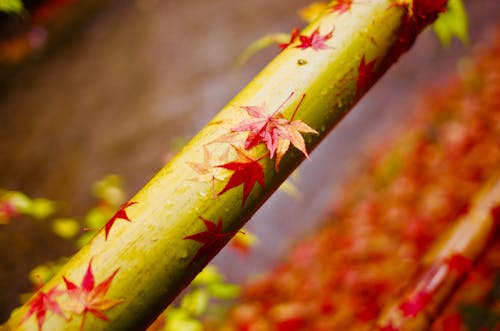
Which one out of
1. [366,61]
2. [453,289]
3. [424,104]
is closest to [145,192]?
[366,61]

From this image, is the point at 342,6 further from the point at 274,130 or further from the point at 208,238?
the point at 208,238

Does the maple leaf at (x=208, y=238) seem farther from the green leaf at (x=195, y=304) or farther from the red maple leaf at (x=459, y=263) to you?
the red maple leaf at (x=459, y=263)

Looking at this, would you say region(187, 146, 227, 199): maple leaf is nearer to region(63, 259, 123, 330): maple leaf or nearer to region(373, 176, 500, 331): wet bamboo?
region(63, 259, 123, 330): maple leaf

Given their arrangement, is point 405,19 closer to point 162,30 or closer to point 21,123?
point 21,123

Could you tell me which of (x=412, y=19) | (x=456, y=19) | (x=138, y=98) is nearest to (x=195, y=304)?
(x=412, y=19)

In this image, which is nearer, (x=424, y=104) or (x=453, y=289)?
(x=453, y=289)

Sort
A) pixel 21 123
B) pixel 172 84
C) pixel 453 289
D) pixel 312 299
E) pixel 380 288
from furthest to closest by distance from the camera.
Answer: pixel 172 84 < pixel 21 123 < pixel 312 299 < pixel 380 288 < pixel 453 289
